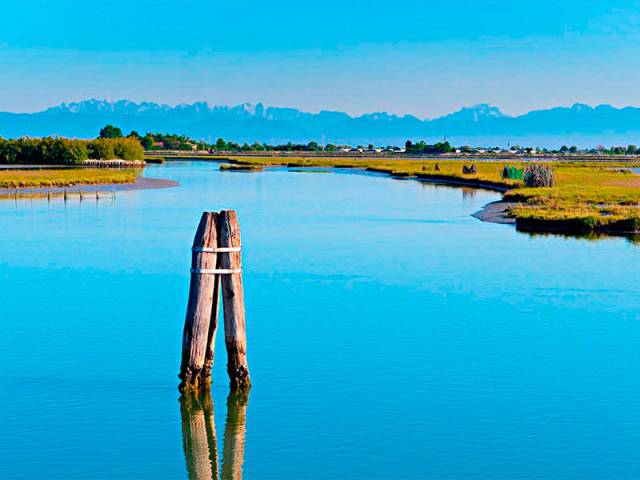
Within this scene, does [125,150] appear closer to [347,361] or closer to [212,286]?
[347,361]

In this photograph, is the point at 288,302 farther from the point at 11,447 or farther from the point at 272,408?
the point at 11,447

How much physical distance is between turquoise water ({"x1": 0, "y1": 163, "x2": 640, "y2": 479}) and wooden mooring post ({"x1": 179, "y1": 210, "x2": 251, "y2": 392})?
128 cm

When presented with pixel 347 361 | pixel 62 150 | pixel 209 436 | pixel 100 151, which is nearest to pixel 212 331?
pixel 209 436

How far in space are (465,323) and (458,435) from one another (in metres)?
9.06

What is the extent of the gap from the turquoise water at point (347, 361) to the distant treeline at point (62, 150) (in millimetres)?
102937

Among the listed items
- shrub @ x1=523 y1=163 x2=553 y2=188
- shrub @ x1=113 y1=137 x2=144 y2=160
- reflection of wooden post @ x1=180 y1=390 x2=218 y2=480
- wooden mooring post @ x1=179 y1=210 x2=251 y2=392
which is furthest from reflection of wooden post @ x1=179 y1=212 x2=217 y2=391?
shrub @ x1=113 y1=137 x2=144 y2=160

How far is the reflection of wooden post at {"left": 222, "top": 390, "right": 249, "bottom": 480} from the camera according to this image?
14708 millimetres

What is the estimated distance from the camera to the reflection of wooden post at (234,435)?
14.7 meters

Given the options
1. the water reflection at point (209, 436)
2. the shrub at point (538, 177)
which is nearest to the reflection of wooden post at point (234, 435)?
the water reflection at point (209, 436)

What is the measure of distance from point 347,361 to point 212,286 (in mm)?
5111

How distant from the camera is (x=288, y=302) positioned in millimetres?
27094

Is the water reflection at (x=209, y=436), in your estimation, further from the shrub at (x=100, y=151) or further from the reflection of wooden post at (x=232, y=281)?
the shrub at (x=100, y=151)

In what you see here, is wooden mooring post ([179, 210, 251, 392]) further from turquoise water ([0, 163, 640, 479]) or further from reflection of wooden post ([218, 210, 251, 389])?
turquoise water ([0, 163, 640, 479])

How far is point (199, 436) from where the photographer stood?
16047mm
